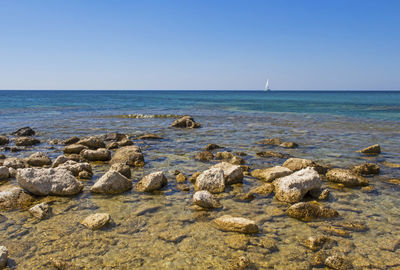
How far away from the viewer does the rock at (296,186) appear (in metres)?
6.91

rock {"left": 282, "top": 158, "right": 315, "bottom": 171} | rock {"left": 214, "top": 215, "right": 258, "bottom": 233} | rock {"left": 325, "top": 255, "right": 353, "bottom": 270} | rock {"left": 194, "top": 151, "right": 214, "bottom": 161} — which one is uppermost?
rock {"left": 282, "top": 158, "right": 315, "bottom": 171}

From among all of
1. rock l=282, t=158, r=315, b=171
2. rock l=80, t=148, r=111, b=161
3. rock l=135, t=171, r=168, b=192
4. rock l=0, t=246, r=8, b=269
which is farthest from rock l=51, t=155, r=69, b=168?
rock l=282, t=158, r=315, b=171

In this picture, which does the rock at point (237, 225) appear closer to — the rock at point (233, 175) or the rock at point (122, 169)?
the rock at point (233, 175)

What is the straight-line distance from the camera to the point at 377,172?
929 centimetres

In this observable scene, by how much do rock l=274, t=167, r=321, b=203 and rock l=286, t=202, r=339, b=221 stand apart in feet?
2.44

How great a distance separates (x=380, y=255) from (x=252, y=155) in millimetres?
7432

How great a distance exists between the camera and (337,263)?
4.41 m

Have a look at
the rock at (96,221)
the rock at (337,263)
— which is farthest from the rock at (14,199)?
the rock at (337,263)

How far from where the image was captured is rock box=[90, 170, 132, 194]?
740 cm

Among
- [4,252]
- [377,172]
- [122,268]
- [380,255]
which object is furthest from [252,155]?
[4,252]

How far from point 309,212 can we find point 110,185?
4709 millimetres

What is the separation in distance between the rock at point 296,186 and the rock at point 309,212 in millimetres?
742

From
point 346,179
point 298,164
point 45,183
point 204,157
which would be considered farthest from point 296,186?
point 45,183

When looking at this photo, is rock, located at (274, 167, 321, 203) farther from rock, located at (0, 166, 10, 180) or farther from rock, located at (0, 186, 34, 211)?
rock, located at (0, 166, 10, 180)
